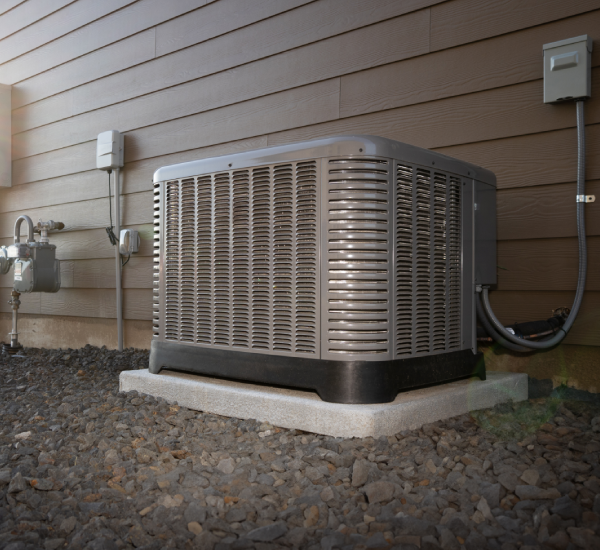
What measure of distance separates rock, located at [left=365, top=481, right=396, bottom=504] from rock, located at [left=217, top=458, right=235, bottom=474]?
38 centimetres

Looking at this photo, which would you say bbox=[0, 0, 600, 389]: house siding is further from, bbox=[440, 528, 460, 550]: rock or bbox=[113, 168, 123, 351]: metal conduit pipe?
bbox=[440, 528, 460, 550]: rock

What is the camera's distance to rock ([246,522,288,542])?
115cm

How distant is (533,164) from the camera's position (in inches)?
88.5

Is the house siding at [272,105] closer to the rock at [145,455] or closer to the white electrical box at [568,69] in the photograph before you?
the white electrical box at [568,69]

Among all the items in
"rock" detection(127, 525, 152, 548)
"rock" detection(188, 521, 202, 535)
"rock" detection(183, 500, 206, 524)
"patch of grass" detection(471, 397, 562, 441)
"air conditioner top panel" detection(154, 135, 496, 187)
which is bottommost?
"rock" detection(127, 525, 152, 548)

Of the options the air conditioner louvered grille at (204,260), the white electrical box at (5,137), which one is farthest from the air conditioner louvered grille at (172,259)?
the white electrical box at (5,137)

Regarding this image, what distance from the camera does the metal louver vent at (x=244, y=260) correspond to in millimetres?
1868

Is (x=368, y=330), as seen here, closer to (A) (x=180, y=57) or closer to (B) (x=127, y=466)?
(B) (x=127, y=466)

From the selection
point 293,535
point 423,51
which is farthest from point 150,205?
point 293,535

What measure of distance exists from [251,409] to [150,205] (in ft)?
7.46

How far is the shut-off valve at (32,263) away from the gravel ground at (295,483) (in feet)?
7.98

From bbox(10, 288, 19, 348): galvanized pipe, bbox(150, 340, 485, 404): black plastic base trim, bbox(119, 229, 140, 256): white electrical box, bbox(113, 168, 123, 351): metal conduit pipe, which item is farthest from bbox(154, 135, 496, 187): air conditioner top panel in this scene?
bbox(10, 288, 19, 348): galvanized pipe

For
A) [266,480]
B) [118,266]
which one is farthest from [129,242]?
[266,480]

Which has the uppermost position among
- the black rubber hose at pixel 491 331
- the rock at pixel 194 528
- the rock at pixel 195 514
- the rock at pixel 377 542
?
the black rubber hose at pixel 491 331
